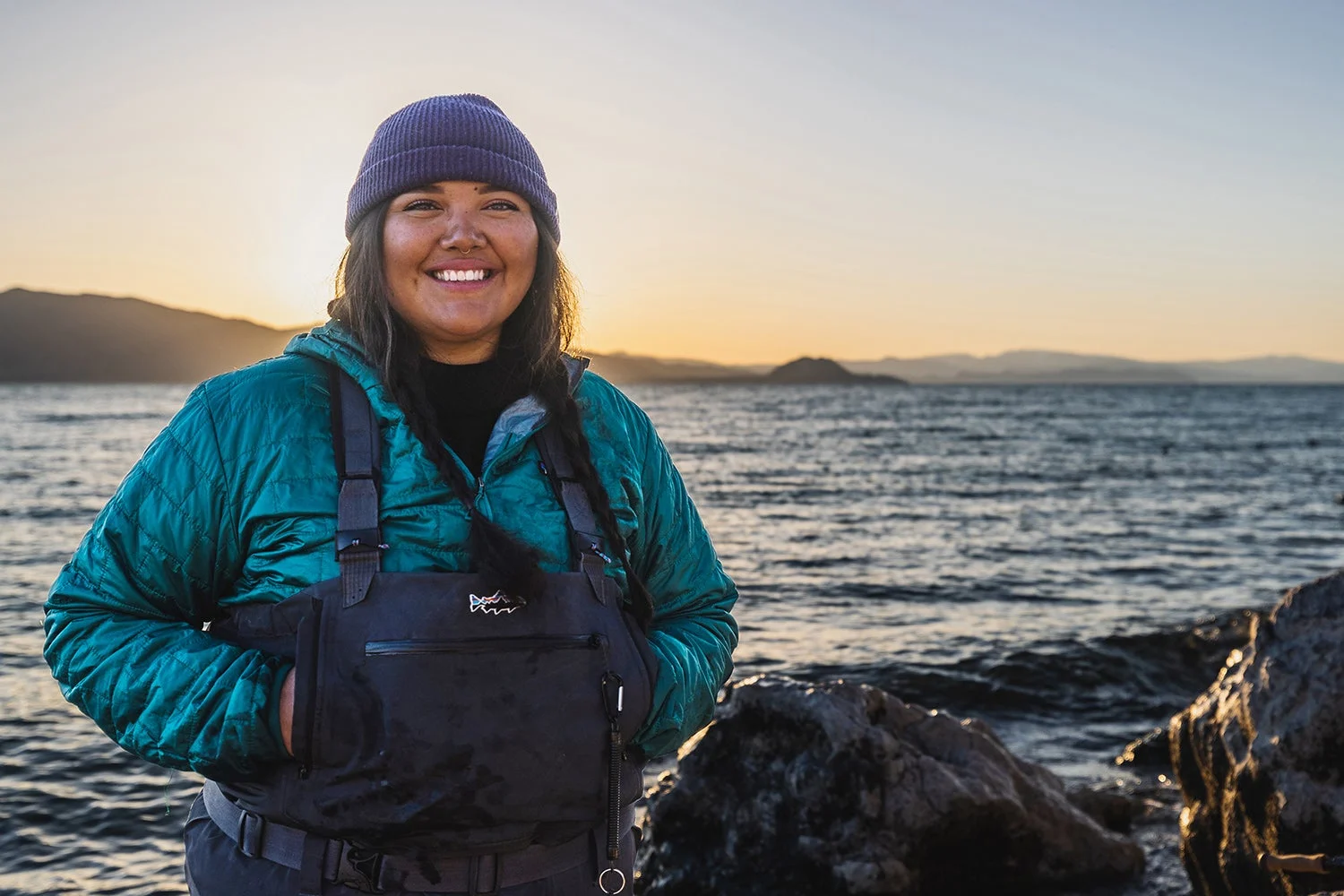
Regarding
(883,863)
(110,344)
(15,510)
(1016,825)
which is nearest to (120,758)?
(883,863)

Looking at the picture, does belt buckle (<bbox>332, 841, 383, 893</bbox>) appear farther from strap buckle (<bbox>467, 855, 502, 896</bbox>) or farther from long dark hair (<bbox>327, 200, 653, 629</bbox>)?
long dark hair (<bbox>327, 200, 653, 629</bbox>)

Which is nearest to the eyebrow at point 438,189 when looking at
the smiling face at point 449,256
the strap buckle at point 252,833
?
the smiling face at point 449,256

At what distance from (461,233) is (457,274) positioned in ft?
0.31

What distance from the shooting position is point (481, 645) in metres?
2.01

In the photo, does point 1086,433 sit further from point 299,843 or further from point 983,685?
point 299,843

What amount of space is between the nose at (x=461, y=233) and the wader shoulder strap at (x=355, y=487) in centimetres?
40

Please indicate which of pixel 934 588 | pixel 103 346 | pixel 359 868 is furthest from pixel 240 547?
pixel 103 346

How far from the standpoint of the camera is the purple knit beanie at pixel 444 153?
2475 mm

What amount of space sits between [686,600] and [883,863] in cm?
324

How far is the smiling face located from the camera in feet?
8.18

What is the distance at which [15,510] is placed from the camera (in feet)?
72.9

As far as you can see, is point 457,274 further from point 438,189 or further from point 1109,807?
point 1109,807

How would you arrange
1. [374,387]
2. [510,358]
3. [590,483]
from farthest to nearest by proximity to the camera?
[510,358]
[590,483]
[374,387]

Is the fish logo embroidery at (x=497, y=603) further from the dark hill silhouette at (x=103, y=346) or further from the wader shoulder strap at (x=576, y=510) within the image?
the dark hill silhouette at (x=103, y=346)
